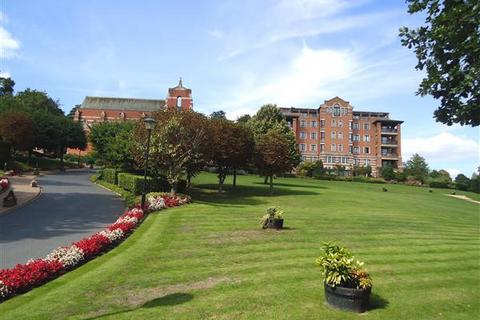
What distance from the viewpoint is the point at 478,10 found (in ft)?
21.5

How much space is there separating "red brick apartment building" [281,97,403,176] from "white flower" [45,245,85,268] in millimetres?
89421

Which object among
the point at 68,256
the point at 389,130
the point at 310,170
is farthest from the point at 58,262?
the point at 389,130

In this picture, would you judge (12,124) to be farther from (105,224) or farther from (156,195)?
(105,224)

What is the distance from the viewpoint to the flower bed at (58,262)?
10.0 meters

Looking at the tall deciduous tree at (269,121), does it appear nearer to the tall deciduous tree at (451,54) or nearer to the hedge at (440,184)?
the hedge at (440,184)

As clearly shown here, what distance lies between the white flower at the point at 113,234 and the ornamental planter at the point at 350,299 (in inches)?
Result: 361

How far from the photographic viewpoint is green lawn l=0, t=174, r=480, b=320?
8633 mm

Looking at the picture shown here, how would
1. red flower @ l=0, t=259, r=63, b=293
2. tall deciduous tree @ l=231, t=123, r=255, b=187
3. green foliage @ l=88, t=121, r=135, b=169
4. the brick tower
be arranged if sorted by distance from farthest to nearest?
1. the brick tower
2. green foliage @ l=88, t=121, r=135, b=169
3. tall deciduous tree @ l=231, t=123, r=255, b=187
4. red flower @ l=0, t=259, r=63, b=293

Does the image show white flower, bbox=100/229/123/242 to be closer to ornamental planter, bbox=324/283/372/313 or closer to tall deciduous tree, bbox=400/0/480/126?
ornamental planter, bbox=324/283/372/313

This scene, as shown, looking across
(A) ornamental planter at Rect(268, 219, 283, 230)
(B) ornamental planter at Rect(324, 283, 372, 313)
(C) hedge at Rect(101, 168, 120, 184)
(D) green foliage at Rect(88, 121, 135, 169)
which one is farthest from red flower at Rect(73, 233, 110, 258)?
(C) hedge at Rect(101, 168, 120, 184)

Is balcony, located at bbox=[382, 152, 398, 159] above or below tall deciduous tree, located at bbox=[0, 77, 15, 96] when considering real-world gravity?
below

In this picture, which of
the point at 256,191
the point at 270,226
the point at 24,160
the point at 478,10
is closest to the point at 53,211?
the point at 270,226

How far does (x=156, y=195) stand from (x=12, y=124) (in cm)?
3144

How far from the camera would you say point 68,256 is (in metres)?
12.3
